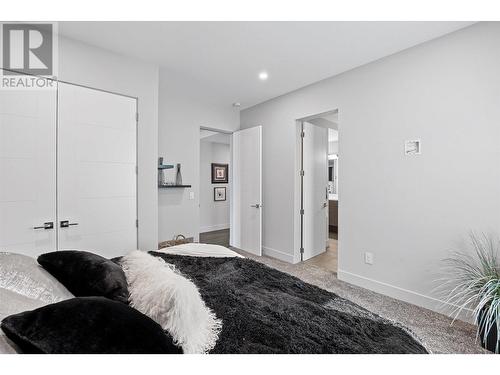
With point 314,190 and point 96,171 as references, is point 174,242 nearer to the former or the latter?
point 96,171

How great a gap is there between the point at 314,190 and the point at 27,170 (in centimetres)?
370

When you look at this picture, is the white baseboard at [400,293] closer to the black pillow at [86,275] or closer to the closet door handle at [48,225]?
the black pillow at [86,275]

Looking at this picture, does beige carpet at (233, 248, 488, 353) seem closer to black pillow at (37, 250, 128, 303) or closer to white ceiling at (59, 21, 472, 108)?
black pillow at (37, 250, 128, 303)

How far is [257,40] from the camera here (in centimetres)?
242

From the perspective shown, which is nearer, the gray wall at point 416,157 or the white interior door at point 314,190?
the gray wall at point 416,157

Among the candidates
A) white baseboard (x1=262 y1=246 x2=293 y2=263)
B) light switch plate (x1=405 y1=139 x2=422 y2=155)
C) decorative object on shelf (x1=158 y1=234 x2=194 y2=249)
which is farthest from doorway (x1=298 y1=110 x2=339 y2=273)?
decorative object on shelf (x1=158 y1=234 x2=194 y2=249)

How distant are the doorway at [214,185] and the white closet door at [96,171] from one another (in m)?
3.29

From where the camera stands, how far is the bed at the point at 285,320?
0.93 meters

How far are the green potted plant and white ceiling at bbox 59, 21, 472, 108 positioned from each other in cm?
204

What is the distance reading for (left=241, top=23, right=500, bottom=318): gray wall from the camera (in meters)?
2.15

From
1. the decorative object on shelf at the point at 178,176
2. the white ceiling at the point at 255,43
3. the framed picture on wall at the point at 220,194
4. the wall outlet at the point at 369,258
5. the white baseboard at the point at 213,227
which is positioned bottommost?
the white baseboard at the point at 213,227

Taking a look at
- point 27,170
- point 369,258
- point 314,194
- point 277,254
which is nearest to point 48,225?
point 27,170

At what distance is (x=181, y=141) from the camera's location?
3.84 m

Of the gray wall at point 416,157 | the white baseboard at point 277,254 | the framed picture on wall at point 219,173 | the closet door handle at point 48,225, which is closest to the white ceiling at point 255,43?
the gray wall at point 416,157
